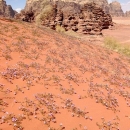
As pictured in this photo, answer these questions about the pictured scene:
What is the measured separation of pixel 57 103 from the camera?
929cm

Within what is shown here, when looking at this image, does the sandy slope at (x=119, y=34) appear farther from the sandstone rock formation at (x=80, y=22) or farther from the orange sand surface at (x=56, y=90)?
the orange sand surface at (x=56, y=90)

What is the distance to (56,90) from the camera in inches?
416

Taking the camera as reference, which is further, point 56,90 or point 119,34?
point 119,34

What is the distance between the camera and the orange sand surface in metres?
7.93

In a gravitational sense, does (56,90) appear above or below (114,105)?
above

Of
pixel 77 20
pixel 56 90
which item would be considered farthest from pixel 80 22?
pixel 56 90

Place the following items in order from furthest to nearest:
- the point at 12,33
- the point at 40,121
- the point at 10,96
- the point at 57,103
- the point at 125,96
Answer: the point at 12,33, the point at 125,96, the point at 57,103, the point at 10,96, the point at 40,121

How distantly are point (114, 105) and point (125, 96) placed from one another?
191 centimetres

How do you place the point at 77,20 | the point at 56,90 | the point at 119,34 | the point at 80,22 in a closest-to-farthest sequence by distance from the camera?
the point at 56,90 → the point at 80,22 → the point at 77,20 → the point at 119,34

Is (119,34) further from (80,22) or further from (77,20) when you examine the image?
(77,20)

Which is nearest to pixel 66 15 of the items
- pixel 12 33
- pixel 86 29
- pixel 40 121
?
pixel 86 29

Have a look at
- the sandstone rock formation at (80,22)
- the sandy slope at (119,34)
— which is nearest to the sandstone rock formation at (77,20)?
the sandstone rock formation at (80,22)

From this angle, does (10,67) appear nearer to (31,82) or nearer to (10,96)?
(31,82)

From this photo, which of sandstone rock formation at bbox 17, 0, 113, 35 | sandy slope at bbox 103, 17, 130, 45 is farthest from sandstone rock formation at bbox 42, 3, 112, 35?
sandy slope at bbox 103, 17, 130, 45
